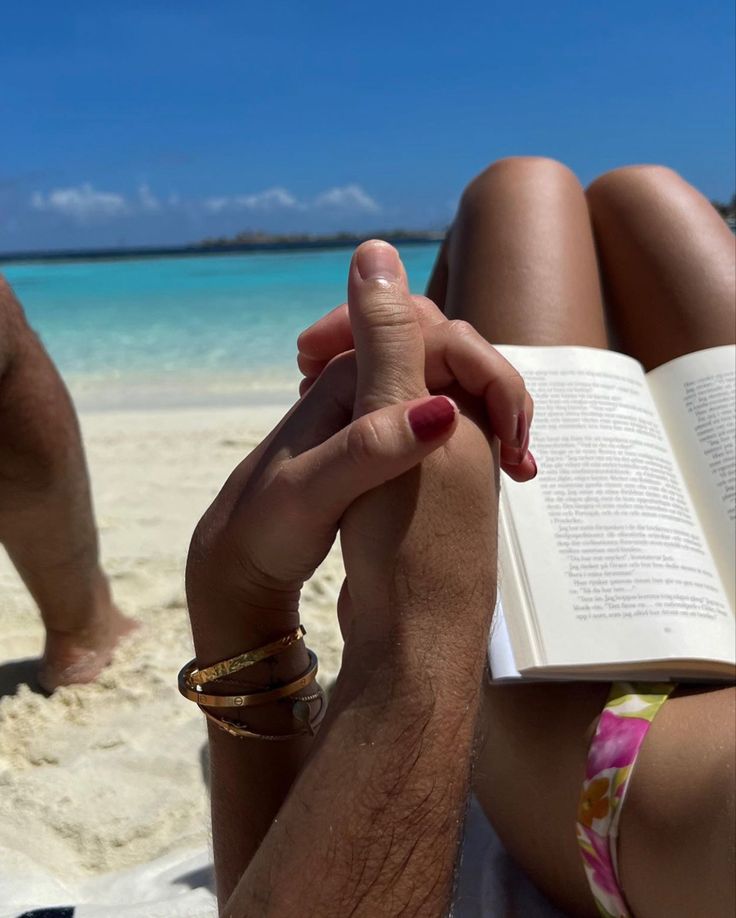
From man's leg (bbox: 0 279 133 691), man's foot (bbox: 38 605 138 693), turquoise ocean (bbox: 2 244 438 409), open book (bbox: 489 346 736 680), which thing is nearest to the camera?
open book (bbox: 489 346 736 680)

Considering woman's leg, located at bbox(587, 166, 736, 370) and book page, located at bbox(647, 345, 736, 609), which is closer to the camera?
book page, located at bbox(647, 345, 736, 609)

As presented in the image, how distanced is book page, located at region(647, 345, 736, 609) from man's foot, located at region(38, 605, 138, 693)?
3.55 feet

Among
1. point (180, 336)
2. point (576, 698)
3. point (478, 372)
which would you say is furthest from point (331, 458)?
point (180, 336)

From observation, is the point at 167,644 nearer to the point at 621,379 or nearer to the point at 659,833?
the point at 621,379

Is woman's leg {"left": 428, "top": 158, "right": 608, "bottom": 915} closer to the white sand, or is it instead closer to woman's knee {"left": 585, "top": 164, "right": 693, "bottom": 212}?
woman's knee {"left": 585, "top": 164, "right": 693, "bottom": 212}

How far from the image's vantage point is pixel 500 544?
98 cm

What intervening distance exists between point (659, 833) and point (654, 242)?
919 millimetres

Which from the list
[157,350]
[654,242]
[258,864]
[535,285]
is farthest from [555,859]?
[157,350]

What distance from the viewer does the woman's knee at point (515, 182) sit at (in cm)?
144

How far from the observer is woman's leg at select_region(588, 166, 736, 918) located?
75cm

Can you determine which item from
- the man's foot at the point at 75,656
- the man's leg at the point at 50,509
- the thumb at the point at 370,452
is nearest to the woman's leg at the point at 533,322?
the thumb at the point at 370,452

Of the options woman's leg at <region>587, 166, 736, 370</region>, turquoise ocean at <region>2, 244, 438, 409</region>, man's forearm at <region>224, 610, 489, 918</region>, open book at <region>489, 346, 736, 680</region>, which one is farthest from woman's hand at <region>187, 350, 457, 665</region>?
turquoise ocean at <region>2, 244, 438, 409</region>

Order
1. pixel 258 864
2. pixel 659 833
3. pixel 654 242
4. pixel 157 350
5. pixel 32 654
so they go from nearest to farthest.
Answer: pixel 258 864 → pixel 659 833 → pixel 654 242 → pixel 32 654 → pixel 157 350

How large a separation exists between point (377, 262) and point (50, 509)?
931 mm
